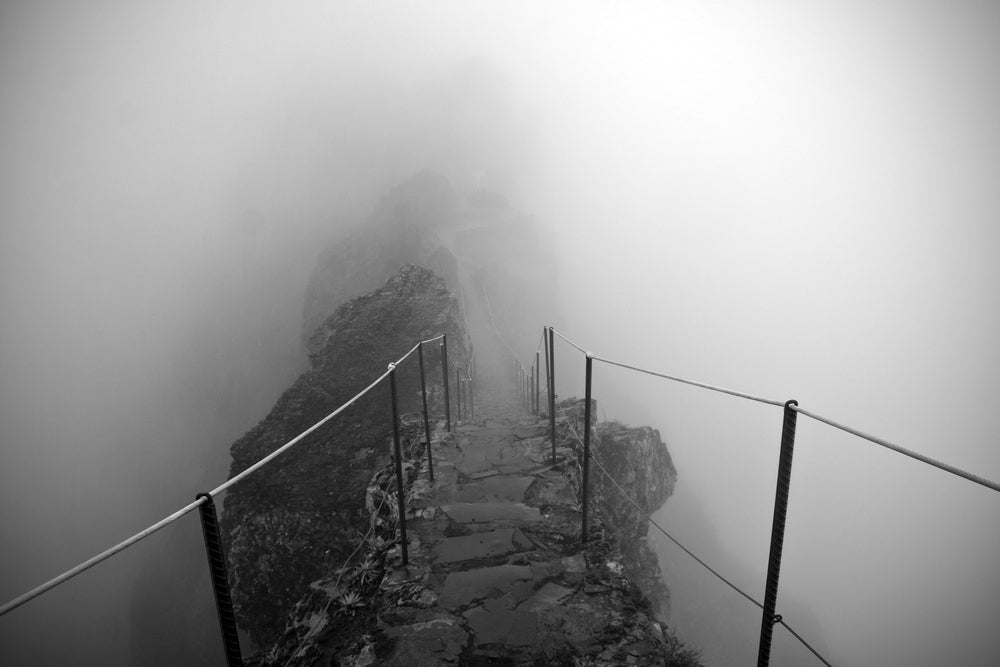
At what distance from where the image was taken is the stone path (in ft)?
9.13

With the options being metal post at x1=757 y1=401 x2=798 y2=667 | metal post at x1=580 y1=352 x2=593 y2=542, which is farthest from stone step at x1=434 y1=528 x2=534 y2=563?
metal post at x1=757 y1=401 x2=798 y2=667

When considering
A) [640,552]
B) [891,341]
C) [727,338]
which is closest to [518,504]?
[640,552]

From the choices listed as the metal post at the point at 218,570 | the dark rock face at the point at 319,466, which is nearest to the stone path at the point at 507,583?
the metal post at the point at 218,570

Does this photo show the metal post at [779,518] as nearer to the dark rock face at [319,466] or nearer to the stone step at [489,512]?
the stone step at [489,512]

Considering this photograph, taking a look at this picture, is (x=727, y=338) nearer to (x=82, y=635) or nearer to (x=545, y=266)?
(x=545, y=266)

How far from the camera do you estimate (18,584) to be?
3600cm

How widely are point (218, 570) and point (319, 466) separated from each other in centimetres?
868

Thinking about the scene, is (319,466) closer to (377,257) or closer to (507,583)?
(507,583)

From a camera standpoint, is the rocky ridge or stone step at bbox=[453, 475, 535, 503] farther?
stone step at bbox=[453, 475, 535, 503]

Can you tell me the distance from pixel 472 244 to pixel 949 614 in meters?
62.9

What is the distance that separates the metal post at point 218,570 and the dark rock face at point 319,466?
496 cm

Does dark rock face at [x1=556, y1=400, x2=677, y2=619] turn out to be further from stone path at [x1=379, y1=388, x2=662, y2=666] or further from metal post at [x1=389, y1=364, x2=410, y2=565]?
metal post at [x1=389, y1=364, x2=410, y2=565]

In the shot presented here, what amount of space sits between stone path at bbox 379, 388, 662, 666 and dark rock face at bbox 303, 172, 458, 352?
2142 cm

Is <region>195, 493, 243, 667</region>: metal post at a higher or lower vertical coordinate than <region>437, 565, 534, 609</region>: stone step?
higher
